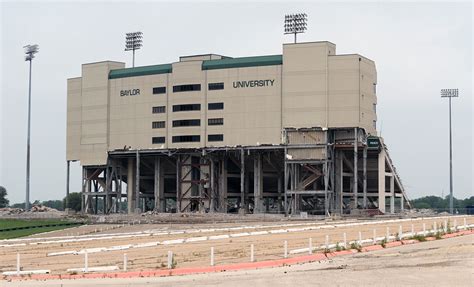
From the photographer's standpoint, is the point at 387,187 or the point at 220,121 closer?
the point at 220,121

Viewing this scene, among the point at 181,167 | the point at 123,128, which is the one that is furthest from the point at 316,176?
the point at 123,128

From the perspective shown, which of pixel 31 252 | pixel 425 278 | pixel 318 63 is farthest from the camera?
pixel 318 63

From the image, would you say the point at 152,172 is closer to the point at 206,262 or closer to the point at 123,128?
the point at 123,128

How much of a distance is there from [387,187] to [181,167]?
34.3 m

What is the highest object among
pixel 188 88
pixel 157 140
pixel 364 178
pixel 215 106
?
pixel 188 88

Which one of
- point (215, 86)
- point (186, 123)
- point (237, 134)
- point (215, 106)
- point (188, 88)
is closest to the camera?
point (237, 134)

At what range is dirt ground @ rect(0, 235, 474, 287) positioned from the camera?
95.2ft

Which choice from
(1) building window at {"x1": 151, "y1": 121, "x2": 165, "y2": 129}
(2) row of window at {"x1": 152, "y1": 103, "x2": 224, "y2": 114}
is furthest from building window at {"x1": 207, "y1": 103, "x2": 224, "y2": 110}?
(1) building window at {"x1": 151, "y1": 121, "x2": 165, "y2": 129}

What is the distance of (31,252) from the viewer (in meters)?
55.1

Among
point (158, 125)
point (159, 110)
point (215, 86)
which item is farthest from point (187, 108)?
point (158, 125)

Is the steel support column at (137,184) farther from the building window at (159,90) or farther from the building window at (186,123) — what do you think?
the building window at (159,90)

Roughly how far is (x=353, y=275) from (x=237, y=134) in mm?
94150

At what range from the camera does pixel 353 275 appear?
31.0 meters

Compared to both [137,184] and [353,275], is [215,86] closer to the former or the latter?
[137,184]
